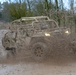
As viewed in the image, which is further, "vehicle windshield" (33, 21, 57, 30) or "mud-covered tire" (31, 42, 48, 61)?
"vehicle windshield" (33, 21, 57, 30)

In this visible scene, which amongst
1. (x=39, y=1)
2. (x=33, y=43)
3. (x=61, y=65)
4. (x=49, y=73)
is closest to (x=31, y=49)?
(x=33, y=43)

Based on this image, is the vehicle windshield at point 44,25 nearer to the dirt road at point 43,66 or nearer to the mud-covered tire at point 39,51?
the mud-covered tire at point 39,51

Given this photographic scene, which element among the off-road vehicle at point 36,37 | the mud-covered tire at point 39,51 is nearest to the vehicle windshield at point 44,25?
the off-road vehicle at point 36,37

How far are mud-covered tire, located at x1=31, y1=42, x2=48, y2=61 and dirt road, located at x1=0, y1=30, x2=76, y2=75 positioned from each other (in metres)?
0.22

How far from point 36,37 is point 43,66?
4.74 ft

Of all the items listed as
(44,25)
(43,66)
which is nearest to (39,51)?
(43,66)

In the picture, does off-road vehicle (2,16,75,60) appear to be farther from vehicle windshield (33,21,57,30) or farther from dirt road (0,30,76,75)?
dirt road (0,30,76,75)

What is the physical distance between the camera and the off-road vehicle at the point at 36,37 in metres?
10.3

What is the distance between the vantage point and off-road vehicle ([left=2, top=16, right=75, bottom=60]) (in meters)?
10.3

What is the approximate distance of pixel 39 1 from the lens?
24.7m

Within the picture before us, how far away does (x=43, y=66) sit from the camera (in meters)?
9.55

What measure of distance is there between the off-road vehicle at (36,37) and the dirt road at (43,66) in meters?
0.36

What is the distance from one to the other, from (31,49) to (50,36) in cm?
93

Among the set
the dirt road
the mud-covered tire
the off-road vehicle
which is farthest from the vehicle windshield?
the dirt road
